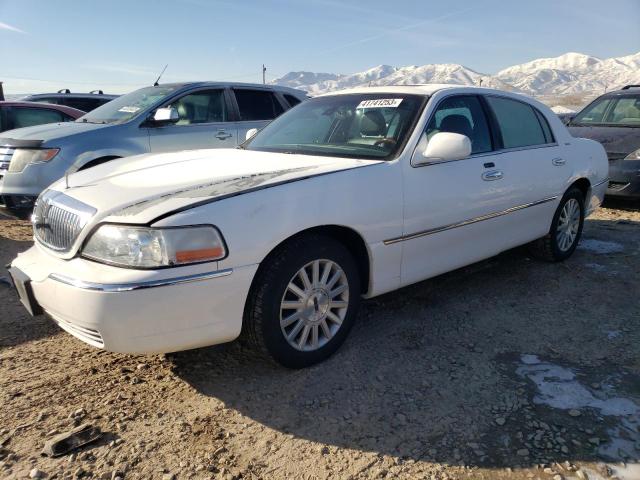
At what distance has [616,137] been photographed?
7293 millimetres

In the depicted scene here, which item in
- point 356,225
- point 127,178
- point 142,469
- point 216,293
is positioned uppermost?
point 127,178

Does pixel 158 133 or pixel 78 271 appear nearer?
pixel 78 271

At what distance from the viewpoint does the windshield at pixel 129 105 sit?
5934mm

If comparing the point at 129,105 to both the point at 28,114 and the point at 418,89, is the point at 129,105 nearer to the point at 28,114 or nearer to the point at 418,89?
the point at 28,114

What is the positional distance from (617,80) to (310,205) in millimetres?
107350

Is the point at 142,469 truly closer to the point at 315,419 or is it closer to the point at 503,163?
the point at 315,419

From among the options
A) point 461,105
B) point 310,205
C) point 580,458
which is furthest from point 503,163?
point 580,458

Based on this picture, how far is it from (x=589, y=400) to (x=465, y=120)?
2.11 meters

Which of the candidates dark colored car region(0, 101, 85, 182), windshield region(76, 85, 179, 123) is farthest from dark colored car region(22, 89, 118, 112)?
windshield region(76, 85, 179, 123)

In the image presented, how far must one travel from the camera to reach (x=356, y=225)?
284cm

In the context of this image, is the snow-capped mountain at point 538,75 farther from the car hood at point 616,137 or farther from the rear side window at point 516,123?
the rear side window at point 516,123

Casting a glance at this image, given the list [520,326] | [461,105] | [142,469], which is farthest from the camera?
[461,105]

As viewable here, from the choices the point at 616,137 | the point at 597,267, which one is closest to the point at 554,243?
the point at 597,267

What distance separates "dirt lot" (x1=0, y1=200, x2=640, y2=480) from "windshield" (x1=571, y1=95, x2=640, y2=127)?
531 cm
